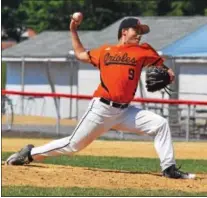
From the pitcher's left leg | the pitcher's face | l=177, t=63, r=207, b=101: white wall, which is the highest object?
the pitcher's face

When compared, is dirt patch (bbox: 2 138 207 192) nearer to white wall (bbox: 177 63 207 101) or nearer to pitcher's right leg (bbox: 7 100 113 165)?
pitcher's right leg (bbox: 7 100 113 165)

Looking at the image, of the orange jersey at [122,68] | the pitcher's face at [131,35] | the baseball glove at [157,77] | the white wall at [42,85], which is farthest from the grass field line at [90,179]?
the white wall at [42,85]

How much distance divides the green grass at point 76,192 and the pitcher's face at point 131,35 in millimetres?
2082

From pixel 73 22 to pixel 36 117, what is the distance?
70.5 feet

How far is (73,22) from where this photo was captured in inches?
435

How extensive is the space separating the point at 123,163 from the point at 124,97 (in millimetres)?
3463

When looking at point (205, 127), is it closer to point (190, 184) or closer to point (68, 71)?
point (68, 71)

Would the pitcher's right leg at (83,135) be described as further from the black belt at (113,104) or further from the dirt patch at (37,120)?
the dirt patch at (37,120)

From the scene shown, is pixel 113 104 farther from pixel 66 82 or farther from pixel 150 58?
pixel 66 82

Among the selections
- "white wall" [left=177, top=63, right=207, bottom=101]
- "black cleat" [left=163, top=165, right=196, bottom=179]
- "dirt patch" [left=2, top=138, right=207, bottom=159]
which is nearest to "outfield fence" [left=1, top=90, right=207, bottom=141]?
"white wall" [left=177, top=63, right=207, bottom=101]

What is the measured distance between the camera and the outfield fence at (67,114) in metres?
23.8

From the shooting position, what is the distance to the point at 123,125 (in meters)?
10.9

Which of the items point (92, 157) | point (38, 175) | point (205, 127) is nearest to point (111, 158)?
point (92, 157)

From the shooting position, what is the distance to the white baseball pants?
10.8 meters
